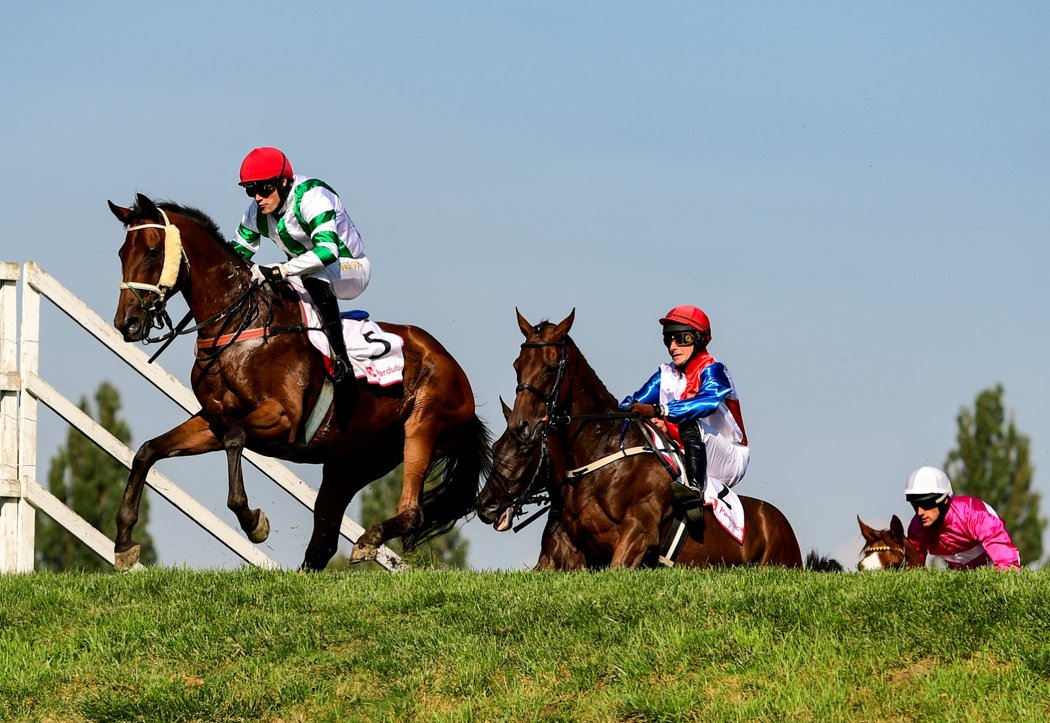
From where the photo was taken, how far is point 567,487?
12.9m

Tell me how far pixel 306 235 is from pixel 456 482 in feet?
8.74

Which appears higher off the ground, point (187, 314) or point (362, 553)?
point (187, 314)

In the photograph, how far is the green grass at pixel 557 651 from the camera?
29.7 ft

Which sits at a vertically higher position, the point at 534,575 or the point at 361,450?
the point at 361,450

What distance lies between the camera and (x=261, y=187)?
13305 mm

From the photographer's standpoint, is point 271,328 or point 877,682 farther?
point 271,328

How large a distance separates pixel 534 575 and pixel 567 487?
1227 mm

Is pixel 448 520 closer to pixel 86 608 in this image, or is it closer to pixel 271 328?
pixel 271 328

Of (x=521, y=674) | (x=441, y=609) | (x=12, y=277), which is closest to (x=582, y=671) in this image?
(x=521, y=674)

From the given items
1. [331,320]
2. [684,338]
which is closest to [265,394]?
[331,320]

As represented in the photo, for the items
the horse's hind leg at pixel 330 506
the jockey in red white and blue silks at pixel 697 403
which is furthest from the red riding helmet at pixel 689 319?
the horse's hind leg at pixel 330 506

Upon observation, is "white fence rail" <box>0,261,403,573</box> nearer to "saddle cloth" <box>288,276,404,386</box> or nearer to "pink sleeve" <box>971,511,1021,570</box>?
"saddle cloth" <box>288,276,404,386</box>

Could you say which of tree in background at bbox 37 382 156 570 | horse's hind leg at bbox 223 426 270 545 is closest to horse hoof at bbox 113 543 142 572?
horse's hind leg at bbox 223 426 270 545

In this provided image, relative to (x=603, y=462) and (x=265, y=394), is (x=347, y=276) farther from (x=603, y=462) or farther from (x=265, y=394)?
(x=603, y=462)
